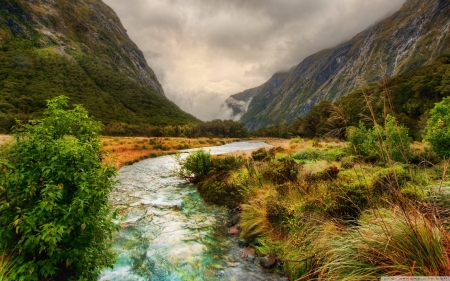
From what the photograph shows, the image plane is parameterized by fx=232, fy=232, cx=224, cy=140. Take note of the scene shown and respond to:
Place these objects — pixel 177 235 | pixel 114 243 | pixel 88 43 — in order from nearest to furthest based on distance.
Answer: pixel 114 243 < pixel 177 235 < pixel 88 43

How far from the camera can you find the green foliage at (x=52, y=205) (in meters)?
3.30

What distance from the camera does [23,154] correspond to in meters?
3.83

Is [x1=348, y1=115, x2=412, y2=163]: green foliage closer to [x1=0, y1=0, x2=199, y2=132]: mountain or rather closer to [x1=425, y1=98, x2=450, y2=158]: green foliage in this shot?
[x1=425, y1=98, x2=450, y2=158]: green foliage

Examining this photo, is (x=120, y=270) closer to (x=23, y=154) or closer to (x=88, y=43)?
(x=23, y=154)

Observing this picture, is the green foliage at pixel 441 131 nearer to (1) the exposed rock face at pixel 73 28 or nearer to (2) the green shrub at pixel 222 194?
(2) the green shrub at pixel 222 194

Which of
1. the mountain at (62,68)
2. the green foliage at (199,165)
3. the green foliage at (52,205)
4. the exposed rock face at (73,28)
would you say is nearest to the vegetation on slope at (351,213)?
the green foliage at (199,165)

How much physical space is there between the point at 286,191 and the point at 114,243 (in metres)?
5.85

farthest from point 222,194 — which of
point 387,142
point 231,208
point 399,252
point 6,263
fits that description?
point 399,252

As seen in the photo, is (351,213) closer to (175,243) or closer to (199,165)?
(175,243)

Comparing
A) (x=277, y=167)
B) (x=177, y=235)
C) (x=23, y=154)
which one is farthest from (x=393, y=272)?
(x=277, y=167)

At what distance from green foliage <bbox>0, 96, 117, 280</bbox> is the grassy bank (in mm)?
3445

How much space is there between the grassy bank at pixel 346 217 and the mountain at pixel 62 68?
79.4 metres

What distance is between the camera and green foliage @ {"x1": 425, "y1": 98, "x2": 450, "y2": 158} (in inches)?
401

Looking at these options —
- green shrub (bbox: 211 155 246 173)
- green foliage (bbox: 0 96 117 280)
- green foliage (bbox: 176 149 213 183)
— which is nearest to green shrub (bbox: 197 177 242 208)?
green shrub (bbox: 211 155 246 173)
